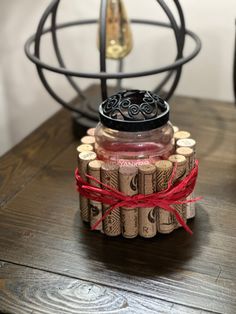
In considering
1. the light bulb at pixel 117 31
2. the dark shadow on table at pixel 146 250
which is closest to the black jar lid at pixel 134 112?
the dark shadow on table at pixel 146 250

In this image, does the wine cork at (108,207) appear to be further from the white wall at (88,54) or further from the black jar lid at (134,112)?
the white wall at (88,54)

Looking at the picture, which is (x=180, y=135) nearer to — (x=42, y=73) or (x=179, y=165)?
(x=179, y=165)

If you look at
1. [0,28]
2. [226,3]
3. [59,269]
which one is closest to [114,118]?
[59,269]

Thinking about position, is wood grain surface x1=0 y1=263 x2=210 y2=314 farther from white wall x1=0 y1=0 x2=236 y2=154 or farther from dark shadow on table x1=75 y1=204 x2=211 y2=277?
white wall x1=0 y1=0 x2=236 y2=154

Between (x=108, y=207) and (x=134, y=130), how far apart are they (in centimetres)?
11

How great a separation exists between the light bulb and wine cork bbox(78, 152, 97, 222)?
36 cm

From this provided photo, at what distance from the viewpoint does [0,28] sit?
3.66 feet

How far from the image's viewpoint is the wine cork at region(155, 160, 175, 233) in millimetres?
740

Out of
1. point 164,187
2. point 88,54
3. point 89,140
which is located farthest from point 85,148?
point 88,54

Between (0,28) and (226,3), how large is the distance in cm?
48

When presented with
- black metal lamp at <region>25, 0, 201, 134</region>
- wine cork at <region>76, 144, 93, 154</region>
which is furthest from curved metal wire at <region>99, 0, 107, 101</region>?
wine cork at <region>76, 144, 93, 154</region>

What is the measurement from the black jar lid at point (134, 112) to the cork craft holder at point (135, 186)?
53 mm

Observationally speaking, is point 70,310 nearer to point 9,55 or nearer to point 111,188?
point 111,188

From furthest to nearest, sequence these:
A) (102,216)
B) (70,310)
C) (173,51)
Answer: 1. (173,51)
2. (102,216)
3. (70,310)
